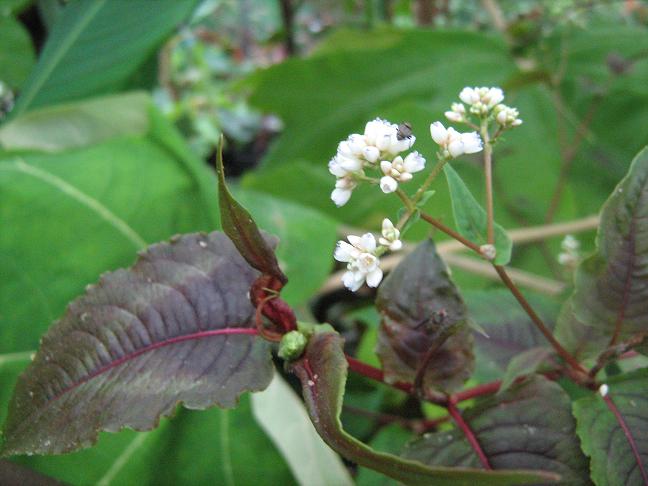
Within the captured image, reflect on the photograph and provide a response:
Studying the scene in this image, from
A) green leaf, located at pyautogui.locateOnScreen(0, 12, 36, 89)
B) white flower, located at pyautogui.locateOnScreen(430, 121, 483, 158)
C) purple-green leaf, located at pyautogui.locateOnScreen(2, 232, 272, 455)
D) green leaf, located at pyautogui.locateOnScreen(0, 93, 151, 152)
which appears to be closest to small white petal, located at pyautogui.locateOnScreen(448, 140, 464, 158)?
white flower, located at pyautogui.locateOnScreen(430, 121, 483, 158)

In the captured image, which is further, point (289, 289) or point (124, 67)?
point (124, 67)

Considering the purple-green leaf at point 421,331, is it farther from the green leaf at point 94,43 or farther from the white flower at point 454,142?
the green leaf at point 94,43

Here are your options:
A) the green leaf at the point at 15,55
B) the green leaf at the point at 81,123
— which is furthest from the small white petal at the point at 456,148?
the green leaf at the point at 15,55

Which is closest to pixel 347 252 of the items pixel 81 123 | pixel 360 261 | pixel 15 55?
pixel 360 261

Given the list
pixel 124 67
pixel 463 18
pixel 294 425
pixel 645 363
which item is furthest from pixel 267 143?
pixel 645 363

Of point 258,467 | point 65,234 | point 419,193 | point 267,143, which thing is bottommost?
point 267,143

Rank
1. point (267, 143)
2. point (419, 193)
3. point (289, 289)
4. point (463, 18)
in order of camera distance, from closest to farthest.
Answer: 1. point (419, 193)
2. point (289, 289)
3. point (267, 143)
4. point (463, 18)

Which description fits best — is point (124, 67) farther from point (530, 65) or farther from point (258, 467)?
point (530, 65)
